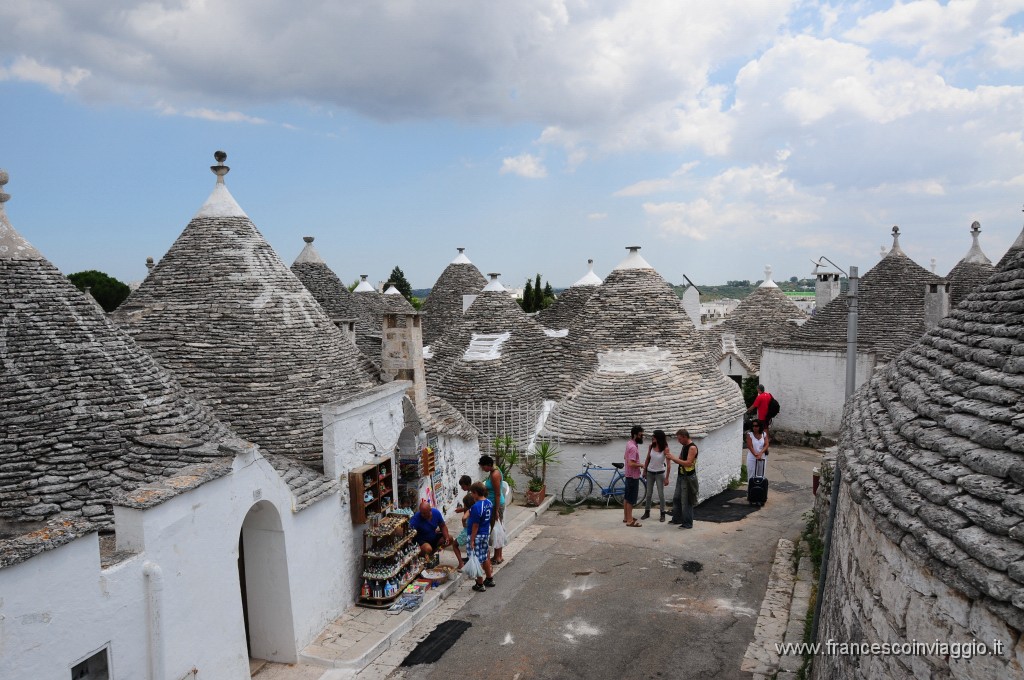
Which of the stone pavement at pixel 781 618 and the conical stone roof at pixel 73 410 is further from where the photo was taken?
the stone pavement at pixel 781 618

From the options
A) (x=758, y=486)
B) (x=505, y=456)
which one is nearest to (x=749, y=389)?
(x=758, y=486)

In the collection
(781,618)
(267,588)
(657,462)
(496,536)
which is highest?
(657,462)

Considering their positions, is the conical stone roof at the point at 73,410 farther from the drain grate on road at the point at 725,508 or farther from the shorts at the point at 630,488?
the drain grate on road at the point at 725,508

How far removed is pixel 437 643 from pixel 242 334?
4667mm

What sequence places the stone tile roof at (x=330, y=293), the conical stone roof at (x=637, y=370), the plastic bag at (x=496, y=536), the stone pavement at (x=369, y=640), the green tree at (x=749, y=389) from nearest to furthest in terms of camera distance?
1. the stone pavement at (x=369, y=640)
2. the plastic bag at (x=496, y=536)
3. the conical stone roof at (x=637, y=370)
4. the stone tile roof at (x=330, y=293)
5. the green tree at (x=749, y=389)

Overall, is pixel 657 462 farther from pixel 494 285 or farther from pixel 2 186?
pixel 2 186

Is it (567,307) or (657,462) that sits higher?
(567,307)

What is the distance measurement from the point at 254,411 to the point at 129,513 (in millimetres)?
3208

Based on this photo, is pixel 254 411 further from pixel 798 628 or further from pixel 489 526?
pixel 798 628

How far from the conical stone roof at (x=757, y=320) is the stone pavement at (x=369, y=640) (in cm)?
1916

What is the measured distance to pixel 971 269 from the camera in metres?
22.7

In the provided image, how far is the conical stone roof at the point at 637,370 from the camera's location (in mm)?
14148

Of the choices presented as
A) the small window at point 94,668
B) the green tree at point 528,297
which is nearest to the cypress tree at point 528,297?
the green tree at point 528,297

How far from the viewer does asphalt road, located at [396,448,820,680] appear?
25.6ft
